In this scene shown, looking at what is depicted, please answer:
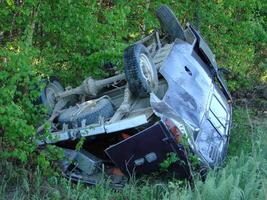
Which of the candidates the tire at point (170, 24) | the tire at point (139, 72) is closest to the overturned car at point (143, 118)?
the tire at point (139, 72)

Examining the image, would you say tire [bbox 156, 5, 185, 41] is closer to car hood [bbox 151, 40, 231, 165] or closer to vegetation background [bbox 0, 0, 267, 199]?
car hood [bbox 151, 40, 231, 165]

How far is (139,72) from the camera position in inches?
→ 238

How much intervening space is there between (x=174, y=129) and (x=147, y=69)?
95 cm

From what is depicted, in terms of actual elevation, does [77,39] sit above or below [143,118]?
above

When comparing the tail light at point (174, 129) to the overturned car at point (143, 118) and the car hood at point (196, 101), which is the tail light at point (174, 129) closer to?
the overturned car at point (143, 118)

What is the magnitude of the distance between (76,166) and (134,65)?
1258mm

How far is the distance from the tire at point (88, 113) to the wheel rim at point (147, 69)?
1.73 feet

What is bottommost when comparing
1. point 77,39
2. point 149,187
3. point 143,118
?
point 149,187

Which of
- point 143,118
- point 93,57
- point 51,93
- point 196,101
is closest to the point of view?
point 143,118

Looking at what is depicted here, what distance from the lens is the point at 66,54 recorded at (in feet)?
25.5

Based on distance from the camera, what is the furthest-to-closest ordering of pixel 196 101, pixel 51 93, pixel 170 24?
1. pixel 170 24
2. pixel 51 93
3. pixel 196 101

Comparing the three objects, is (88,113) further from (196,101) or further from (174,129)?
(196,101)

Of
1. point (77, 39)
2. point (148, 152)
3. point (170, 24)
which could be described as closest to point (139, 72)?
point (148, 152)

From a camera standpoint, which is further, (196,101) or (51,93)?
(51,93)
